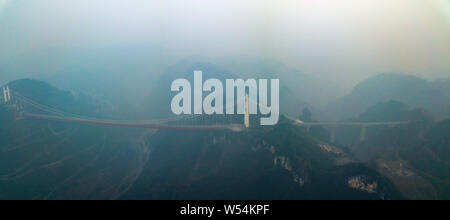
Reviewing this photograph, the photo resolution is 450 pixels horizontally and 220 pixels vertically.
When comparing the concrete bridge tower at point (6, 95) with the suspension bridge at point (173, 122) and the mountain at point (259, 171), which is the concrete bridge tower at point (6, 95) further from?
the mountain at point (259, 171)

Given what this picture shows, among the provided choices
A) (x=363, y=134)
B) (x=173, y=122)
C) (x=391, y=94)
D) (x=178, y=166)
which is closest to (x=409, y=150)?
(x=363, y=134)

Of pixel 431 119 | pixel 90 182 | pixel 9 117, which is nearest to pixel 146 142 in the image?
pixel 90 182

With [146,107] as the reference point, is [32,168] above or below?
below

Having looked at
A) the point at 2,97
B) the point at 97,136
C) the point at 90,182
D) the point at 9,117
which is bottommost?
the point at 90,182

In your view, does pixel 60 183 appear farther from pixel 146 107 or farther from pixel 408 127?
pixel 408 127

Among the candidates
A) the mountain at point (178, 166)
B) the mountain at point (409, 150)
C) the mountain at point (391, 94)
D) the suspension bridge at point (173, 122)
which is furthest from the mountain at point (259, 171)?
the mountain at point (391, 94)

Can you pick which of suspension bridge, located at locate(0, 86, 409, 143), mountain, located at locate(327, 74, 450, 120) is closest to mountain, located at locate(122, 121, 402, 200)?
suspension bridge, located at locate(0, 86, 409, 143)

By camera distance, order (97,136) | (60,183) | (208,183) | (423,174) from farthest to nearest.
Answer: (97,136), (423,174), (60,183), (208,183)
